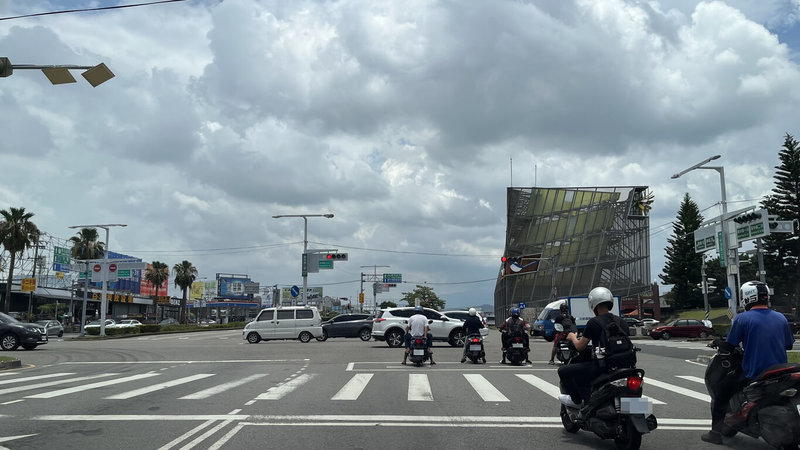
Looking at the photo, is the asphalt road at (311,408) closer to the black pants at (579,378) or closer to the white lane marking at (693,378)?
the white lane marking at (693,378)

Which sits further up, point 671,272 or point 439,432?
point 671,272

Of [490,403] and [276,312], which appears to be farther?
[276,312]

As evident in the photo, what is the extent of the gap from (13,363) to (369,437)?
15.3 meters

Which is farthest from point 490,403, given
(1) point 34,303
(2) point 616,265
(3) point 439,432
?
(1) point 34,303

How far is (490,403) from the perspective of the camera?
409 inches

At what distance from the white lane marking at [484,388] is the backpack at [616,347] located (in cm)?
434

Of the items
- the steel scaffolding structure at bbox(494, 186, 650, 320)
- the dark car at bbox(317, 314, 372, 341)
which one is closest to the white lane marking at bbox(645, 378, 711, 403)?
the dark car at bbox(317, 314, 372, 341)

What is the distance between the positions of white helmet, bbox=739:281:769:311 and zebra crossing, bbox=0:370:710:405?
13.3ft

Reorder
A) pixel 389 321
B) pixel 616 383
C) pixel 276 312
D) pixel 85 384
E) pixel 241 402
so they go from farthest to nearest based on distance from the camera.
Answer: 1. pixel 276 312
2. pixel 389 321
3. pixel 85 384
4. pixel 241 402
5. pixel 616 383

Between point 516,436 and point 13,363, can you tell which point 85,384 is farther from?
point 516,436

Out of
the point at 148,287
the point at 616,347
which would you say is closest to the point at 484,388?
the point at 616,347

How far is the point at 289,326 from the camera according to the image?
32.9m

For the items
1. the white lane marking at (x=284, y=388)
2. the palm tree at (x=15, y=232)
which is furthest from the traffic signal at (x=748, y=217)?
the palm tree at (x=15, y=232)

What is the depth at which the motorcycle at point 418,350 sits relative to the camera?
1803cm
